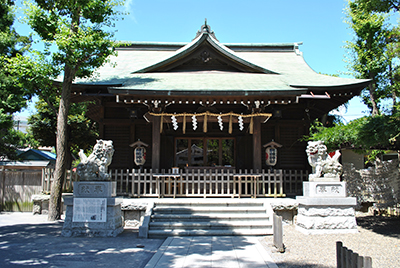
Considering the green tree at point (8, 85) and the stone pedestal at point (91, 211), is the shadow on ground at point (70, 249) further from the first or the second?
the green tree at point (8, 85)

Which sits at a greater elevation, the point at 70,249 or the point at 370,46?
the point at 370,46

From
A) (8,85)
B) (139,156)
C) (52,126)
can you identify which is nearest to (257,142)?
(139,156)

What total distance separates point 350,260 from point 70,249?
19.4ft

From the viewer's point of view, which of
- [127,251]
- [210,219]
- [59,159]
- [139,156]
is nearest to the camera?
[127,251]

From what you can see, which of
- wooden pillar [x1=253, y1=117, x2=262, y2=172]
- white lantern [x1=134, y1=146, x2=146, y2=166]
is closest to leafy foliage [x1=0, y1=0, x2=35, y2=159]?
white lantern [x1=134, y1=146, x2=146, y2=166]

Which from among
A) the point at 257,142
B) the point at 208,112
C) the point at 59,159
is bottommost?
the point at 59,159

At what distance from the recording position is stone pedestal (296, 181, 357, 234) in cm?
816

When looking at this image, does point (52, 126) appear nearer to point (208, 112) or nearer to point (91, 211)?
point (208, 112)

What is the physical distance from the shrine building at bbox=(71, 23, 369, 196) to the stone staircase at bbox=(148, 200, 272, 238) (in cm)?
195

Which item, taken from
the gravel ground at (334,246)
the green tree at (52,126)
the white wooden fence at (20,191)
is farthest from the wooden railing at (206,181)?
the green tree at (52,126)

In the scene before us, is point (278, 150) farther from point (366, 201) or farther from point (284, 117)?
point (366, 201)

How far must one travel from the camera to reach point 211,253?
20.6 feet

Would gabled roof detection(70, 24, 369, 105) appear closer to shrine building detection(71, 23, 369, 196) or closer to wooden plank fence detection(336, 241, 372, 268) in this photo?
shrine building detection(71, 23, 369, 196)

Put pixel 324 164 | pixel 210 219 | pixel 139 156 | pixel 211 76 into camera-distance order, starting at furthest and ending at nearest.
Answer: pixel 211 76, pixel 139 156, pixel 210 219, pixel 324 164
